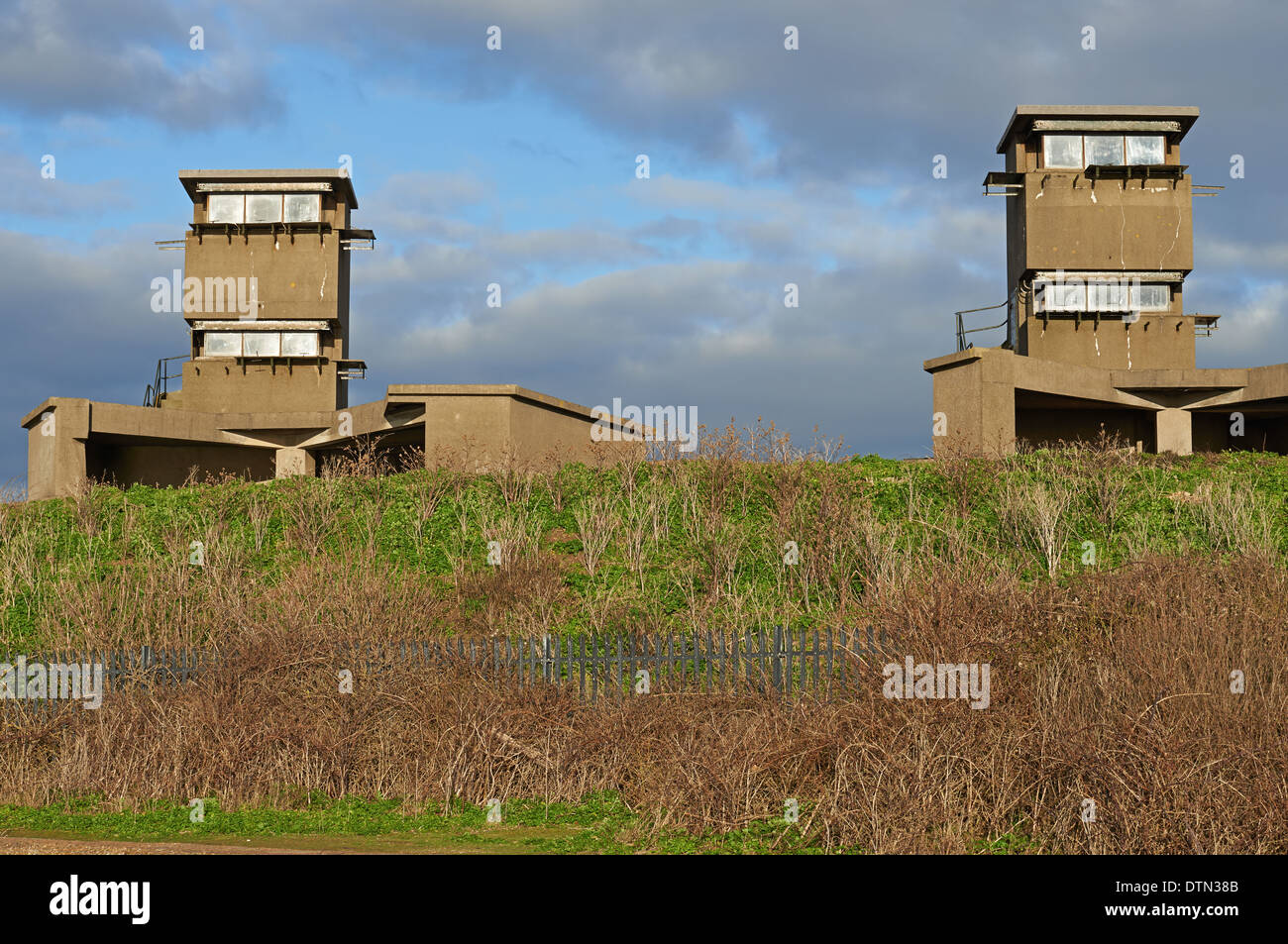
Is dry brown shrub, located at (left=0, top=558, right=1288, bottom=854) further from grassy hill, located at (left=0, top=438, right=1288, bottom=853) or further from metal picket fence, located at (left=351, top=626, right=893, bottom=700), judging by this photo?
metal picket fence, located at (left=351, top=626, right=893, bottom=700)

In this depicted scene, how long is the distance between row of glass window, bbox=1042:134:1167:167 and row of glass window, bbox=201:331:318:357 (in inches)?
985

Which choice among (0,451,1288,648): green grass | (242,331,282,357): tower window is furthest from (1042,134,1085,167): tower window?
(242,331,282,357): tower window

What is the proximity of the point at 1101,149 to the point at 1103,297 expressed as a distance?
472cm

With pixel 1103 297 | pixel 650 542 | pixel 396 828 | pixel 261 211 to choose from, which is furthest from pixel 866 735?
pixel 261 211

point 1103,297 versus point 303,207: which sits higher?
point 303,207

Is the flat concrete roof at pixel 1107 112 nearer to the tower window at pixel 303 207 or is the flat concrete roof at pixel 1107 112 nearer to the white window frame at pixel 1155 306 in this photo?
the white window frame at pixel 1155 306

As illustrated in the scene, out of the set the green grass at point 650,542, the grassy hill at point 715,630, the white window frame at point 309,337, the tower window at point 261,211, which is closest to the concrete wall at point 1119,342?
the green grass at point 650,542

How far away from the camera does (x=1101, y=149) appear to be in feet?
108

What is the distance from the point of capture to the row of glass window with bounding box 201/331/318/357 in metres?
36.0

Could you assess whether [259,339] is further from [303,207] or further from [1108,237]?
[1108,237]

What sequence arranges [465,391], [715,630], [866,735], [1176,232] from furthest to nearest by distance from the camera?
[1176,232] → [465,391] → [715,630] → [866,735]
